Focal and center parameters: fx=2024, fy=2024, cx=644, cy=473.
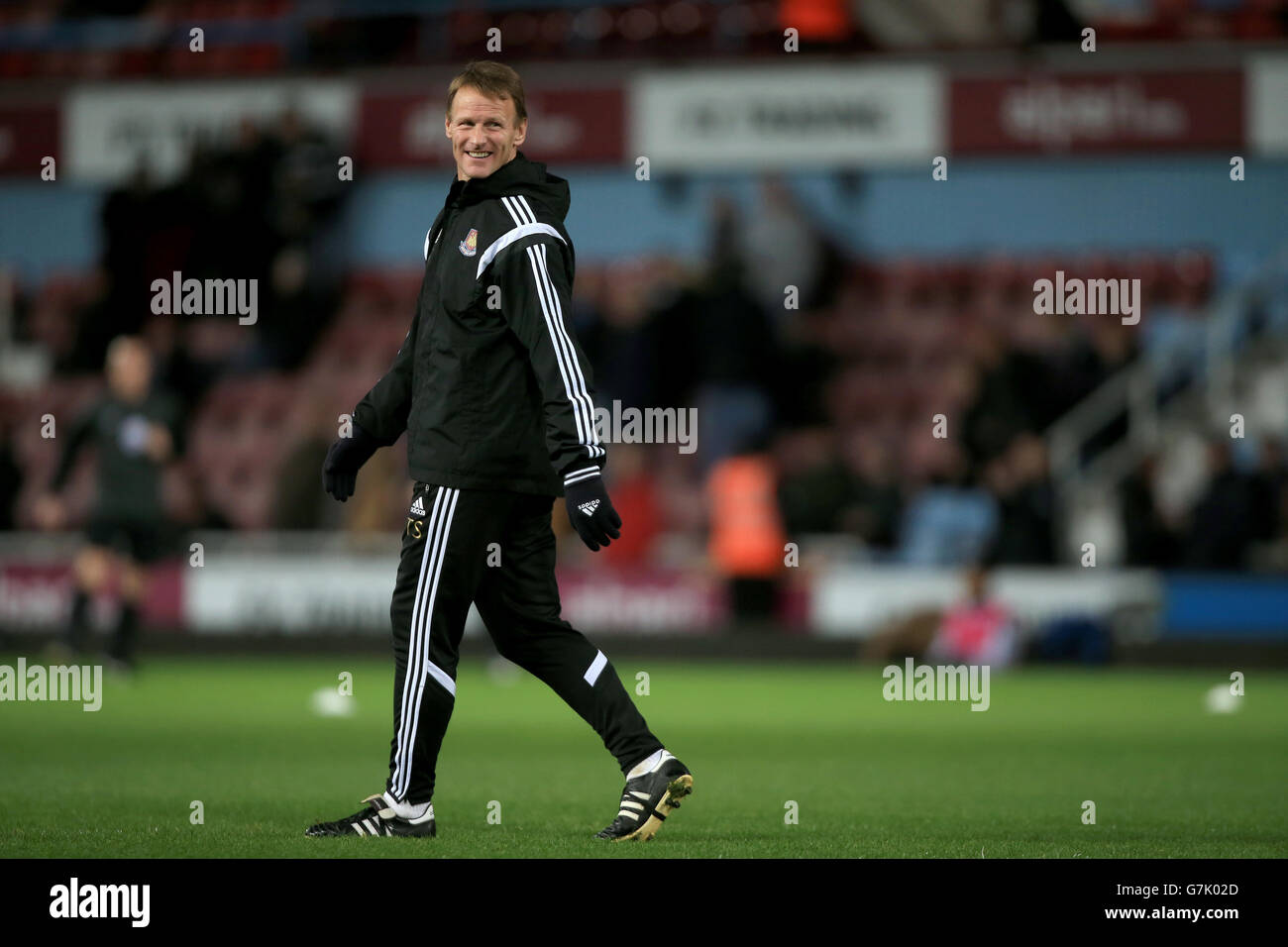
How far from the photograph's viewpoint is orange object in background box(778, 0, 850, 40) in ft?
68.0

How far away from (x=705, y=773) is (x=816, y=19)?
1305 centimetres

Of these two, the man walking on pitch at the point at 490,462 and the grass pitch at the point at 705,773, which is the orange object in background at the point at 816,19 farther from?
the man walking on pitch at the point at 490,462

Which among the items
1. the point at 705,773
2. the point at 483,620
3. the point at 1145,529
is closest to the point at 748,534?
the point at 1145,529

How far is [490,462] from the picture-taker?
6.51 metres

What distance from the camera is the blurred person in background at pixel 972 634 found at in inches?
658

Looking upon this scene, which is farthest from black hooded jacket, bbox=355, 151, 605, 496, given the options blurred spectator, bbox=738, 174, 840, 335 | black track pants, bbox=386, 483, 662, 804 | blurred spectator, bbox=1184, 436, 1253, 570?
blurred spectator, bbox=738, 174, 840, 335

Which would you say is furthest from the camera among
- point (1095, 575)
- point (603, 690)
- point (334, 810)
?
point (1095, 575)

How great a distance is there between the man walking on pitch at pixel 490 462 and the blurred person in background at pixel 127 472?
888 cm

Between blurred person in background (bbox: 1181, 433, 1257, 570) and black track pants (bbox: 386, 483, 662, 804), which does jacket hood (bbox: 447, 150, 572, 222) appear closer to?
black track pants (bbox: 386, 483, 662, 804)

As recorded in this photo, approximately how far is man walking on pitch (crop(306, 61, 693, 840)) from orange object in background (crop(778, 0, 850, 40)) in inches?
573

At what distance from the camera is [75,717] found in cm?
1185
